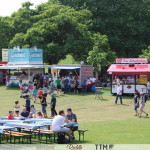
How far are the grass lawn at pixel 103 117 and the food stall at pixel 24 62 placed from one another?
2.08 metres

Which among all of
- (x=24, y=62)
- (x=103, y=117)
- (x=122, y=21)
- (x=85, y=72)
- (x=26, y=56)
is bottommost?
(x=103, y=117)

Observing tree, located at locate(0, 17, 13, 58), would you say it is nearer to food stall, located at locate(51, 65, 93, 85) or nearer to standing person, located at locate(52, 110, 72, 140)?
food stall, located at locate(51, 65, 93, 85)

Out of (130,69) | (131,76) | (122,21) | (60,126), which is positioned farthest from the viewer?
(122,21)

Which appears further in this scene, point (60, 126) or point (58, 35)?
point (58, 35)

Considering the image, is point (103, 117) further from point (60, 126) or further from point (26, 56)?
point (26, 56)

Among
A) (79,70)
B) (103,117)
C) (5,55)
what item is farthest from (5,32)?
(103,117)

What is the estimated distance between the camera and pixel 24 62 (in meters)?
43.8

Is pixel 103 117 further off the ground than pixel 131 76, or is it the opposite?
pixel 131 76

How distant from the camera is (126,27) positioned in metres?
56.1

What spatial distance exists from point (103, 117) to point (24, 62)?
20.3 metres

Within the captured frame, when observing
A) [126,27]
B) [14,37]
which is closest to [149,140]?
[14,37]

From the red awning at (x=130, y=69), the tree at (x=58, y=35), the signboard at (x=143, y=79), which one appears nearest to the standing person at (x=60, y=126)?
the red awning at (x=130, y=69)

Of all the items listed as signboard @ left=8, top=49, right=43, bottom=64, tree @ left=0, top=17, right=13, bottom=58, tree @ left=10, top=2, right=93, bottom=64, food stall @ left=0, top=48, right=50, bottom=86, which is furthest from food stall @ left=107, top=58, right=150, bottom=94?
tree @ left=0, top=17, right=13, bottom=58

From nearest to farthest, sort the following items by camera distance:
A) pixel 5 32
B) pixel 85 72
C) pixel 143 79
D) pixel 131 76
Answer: pixel 143 79, pixel 131 76, pixel 85 72, pixel 5 32
